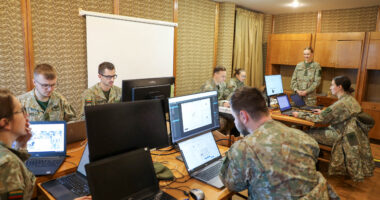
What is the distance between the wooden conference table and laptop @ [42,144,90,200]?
0.03 m

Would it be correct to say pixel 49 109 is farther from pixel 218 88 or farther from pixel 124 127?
pixel 218 88

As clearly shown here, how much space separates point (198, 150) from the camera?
171cm

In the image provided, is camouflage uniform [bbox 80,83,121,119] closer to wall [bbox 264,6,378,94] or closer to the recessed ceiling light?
the recessed ceiling light

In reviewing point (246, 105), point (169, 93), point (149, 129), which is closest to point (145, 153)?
point (149, 129)

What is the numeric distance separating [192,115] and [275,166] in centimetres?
66

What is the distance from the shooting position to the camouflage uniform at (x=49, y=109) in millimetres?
2140

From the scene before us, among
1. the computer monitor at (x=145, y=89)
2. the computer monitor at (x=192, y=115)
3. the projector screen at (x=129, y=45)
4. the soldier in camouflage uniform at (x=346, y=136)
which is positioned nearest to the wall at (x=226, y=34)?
the projector screen at (x=129, y=45)

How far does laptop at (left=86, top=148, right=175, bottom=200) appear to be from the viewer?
116cm

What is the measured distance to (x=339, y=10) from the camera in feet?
17.3

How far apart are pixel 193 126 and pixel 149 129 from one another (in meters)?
0.33

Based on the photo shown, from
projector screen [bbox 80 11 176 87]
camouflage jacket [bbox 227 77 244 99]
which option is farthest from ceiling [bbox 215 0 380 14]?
projector screen [bbox 80 11 176 87]

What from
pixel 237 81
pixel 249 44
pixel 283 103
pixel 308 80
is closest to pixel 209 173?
pixel 283 103

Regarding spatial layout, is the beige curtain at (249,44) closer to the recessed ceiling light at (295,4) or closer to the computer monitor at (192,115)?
the recessed ceiling light at (295,4)

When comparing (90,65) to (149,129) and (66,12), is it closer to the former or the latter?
(66,12)
